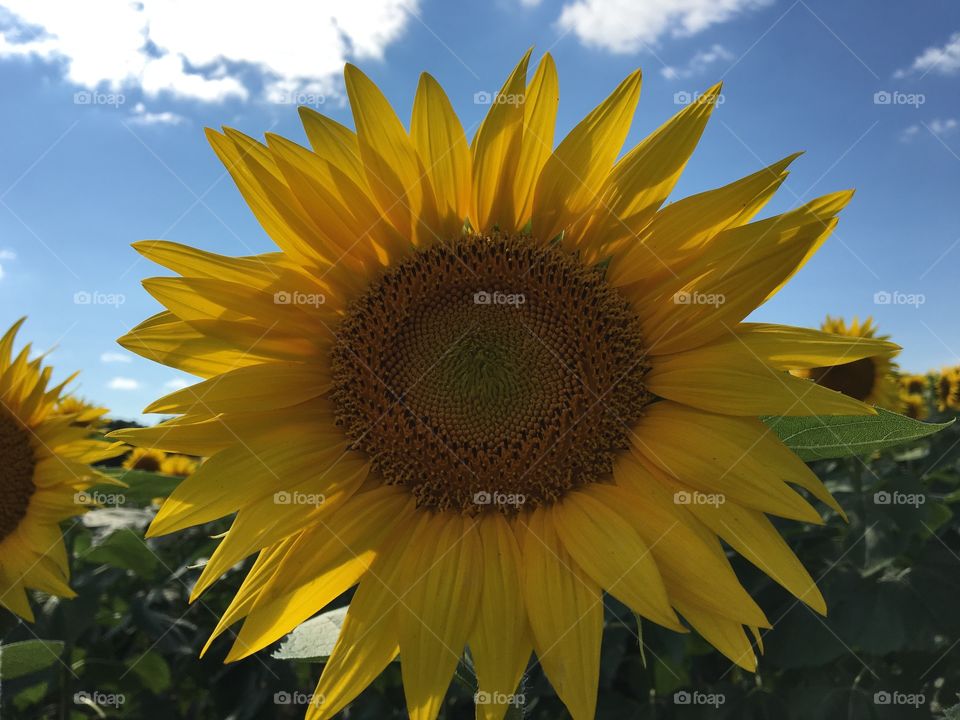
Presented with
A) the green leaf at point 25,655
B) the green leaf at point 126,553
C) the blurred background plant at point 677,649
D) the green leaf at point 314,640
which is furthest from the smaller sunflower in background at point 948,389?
the green leaf at point 25,655

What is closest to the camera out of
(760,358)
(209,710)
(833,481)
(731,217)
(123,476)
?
(760,358)

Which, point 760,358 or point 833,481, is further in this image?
point 833,481

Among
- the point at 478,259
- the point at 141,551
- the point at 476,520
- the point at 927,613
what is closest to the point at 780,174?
the point at 478,259

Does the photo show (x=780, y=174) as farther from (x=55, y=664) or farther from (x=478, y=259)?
(x=55, y=664)

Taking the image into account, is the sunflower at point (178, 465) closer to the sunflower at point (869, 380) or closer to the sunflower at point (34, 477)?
the sunflower at point (34, 477)

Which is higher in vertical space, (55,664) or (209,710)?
(55,664)

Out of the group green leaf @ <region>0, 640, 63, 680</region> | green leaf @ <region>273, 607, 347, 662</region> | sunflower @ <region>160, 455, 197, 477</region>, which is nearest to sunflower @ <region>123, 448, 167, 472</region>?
sunflower @ <region>160, 455, 197, 477</region>

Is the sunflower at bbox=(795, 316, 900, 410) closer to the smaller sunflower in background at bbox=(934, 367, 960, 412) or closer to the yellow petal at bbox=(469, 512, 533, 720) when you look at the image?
the smaller sunflower in background at bbox=(934, 367, 960, 412)

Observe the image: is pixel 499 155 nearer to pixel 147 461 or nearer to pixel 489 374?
pixel 489 374
